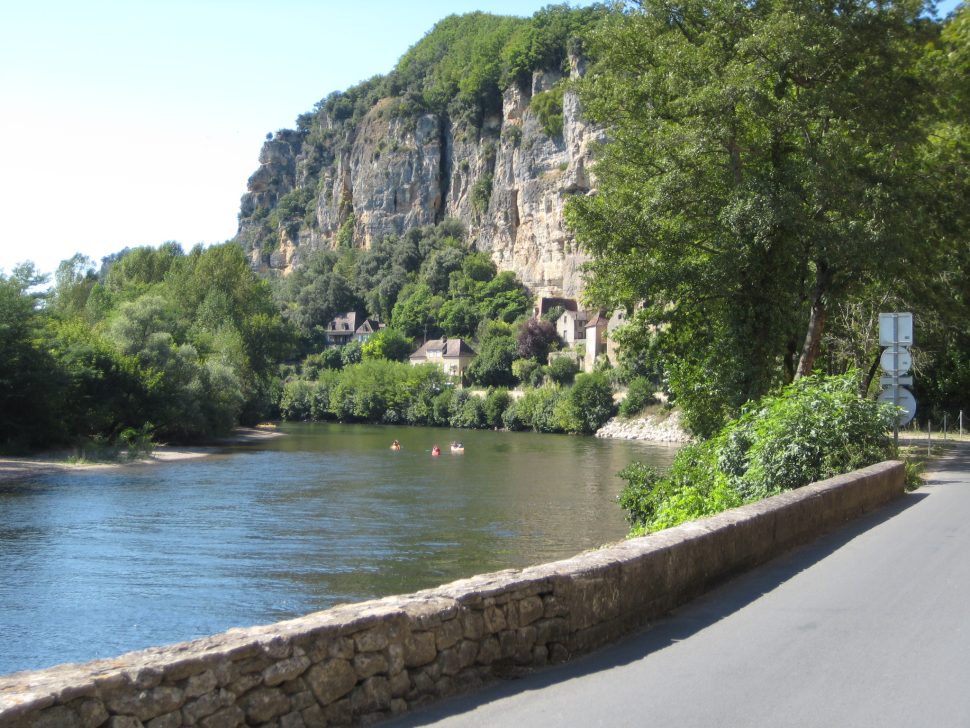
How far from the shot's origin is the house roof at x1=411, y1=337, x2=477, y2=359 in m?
122

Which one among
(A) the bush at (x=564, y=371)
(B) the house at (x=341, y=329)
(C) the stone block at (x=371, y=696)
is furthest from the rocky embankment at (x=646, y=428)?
(B) the house at (x=341, y=329)

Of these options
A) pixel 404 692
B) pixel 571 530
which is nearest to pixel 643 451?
pixel 571 530

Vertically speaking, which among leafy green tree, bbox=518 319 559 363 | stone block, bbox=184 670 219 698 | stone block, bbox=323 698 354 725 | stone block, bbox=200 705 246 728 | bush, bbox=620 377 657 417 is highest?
leafy green tree, bbox=518 319 559 363

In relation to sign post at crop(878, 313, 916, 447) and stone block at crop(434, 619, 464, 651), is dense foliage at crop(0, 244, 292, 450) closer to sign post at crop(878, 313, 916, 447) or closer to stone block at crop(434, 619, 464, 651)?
sign post at crop(878, 313, 916, 447)

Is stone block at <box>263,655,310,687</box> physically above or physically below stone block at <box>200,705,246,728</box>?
above

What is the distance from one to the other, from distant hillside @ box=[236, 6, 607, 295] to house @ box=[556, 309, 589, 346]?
890 centimetres

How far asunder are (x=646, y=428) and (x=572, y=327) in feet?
126

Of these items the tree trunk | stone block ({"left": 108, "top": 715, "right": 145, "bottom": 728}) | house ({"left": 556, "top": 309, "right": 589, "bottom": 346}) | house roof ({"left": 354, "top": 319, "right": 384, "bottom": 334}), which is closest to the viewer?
stone block ({"left": 108, "top": 715, "right": 145, "bottom": 728})

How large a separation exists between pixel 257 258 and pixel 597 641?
20021 cm

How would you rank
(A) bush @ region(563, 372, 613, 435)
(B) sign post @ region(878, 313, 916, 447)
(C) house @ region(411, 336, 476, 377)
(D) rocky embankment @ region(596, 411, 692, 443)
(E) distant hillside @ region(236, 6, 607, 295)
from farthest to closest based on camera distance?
(E) distant hillside @ region(236, 6, 607, 295) → (C) house @ region(411, 336, 476, 377) → (A) bush @ region(563, 372, 613, 435) → (D) rocky embankment @ region(596, 411, 692, 443) → (B) sign post @ region(878, 313, 916, 447)

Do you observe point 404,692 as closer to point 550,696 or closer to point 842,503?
point 550,696

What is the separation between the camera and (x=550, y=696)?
18.0ft

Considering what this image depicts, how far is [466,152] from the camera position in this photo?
151375 millimetres

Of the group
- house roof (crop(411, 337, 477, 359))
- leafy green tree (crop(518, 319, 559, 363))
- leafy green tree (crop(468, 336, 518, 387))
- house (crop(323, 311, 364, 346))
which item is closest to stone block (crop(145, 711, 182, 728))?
leafy green tree (crop(468, 336, 518, 387))
